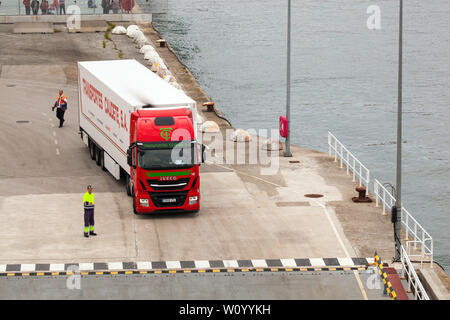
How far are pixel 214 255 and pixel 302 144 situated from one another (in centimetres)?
3663

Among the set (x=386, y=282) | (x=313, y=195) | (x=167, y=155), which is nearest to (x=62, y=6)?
(x=313, y=195)

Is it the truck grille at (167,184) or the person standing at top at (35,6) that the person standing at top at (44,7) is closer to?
the person standing at top at (35,6)

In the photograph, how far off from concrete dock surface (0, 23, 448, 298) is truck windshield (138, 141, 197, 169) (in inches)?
86.3

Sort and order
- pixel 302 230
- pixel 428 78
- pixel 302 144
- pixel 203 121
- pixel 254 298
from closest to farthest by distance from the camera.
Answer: pixel 254 298 → pixel 302 230 → pixel 203 121 → pixel 302 144 → pixel 428 78

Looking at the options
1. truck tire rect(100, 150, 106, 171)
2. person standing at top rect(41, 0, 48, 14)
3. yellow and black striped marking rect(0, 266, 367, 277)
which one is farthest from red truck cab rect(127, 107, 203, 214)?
person standing at top rect(41, 0, 48, 14)

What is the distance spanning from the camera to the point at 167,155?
3491 centimetres

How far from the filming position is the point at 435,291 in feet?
96.1

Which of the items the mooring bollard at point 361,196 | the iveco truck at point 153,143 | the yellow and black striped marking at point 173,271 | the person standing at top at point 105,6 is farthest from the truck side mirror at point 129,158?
the person standing at top at point 105,6

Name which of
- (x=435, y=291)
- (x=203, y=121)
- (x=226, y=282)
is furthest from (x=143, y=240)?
(x=203, y=121)

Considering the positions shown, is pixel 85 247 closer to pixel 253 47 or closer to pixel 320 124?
pixel 320 124

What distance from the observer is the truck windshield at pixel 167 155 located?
34.8 m

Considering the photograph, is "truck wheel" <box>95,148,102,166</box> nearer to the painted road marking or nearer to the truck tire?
the truck tire

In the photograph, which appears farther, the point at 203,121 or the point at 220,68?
the point at 220,68

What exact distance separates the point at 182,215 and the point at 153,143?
316 cm
